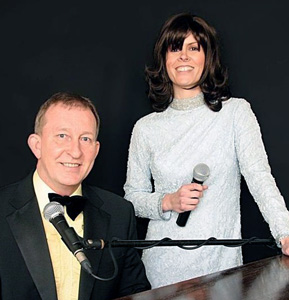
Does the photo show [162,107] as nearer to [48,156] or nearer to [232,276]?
[48,156]

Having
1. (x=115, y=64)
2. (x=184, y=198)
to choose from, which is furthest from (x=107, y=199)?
(x=115, y=64)

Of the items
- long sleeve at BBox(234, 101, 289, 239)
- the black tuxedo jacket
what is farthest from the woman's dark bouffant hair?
the black tuxedo jacket

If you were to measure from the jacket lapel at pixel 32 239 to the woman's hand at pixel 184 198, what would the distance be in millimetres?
533

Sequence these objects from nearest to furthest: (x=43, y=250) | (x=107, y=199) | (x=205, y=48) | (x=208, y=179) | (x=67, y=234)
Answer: (x=67, y=234) < (x=43, y=250) < (x=107, y=199) < (x=208, y=179) < (x=205, y=48)

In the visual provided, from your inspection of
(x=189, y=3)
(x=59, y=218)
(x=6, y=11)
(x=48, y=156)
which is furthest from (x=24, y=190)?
(x=189, y=3)

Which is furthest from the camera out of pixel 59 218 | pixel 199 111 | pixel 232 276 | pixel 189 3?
pixel 189 3

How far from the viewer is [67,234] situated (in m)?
1.50

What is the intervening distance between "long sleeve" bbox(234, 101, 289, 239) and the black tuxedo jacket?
1.48 ft

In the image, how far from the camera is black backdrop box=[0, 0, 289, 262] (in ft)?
9.03

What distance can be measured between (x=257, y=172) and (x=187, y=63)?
52 cm

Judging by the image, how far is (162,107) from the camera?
8.56 ft

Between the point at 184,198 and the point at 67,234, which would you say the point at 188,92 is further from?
the point at 67,234

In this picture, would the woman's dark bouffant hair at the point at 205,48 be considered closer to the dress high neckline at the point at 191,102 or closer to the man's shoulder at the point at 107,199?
the dress high neckline at the point at 191,102

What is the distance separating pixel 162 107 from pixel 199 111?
0.17m
